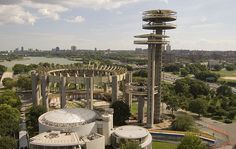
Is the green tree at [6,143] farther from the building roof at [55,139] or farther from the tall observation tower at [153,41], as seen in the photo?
the tall observation tower at [153,41]

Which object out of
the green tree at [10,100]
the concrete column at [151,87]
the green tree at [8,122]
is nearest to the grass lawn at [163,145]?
the concrete column at [151,87]

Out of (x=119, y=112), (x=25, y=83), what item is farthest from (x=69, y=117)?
(x=25, y=83)

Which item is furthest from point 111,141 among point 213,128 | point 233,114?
point 233,114

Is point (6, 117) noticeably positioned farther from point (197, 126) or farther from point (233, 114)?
point (233, 114)

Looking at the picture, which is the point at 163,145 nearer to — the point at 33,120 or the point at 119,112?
the point at 119,112

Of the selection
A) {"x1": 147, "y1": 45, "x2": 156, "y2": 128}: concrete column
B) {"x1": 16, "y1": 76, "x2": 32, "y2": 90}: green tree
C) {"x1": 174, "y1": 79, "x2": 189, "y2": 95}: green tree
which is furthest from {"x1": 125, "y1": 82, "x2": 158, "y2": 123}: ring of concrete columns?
{"x1": 16, "y1": 76, "x2": 32, "y2": 90}: green tree

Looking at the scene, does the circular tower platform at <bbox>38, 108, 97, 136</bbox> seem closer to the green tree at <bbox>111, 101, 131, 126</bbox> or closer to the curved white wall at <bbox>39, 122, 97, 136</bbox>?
the curved white wall at <bbox>39, 122, 97, 136</bbox>

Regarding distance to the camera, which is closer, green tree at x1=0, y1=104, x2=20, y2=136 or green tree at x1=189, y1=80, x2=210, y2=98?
green tree at x1=0, y1=104, x2=20, y2=136
